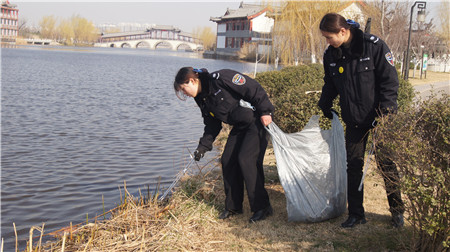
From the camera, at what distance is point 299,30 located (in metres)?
26.2

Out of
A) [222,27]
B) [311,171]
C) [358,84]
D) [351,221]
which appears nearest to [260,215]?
[311,171]

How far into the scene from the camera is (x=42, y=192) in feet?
23.9

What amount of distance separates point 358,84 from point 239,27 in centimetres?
7749

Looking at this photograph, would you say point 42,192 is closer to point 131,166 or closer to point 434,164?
point 131,166

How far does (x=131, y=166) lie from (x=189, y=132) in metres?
3.71

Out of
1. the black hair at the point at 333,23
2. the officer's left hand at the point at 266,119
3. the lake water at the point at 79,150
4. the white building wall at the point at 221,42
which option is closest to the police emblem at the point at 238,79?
the officer's left hand at the point at 266,119

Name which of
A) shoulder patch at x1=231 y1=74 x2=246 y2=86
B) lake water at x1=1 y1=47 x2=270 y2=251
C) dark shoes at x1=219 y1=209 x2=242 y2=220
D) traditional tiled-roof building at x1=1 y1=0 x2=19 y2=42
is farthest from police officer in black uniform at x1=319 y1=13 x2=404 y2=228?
traditional tiled-roof building at x1=1 y1=0 x2=19 y2=42

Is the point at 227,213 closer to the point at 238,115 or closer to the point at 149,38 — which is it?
the point at 238,115

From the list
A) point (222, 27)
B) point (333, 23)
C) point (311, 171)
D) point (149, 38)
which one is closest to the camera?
point (333, 23)

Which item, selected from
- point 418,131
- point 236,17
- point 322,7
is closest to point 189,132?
point 418,131

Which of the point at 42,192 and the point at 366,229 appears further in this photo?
the point at 42,192

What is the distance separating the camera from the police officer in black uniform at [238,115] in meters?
4.45

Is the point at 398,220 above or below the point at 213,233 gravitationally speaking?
above

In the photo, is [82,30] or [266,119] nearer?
[266,119]
